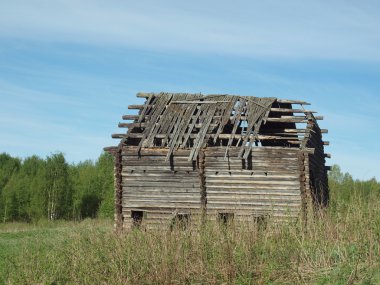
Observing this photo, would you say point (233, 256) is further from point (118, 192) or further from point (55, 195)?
point (55, 195)

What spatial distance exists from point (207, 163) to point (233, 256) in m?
10.9

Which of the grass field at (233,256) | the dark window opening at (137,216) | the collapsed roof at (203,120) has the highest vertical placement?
the collapsed roof at (203,120)

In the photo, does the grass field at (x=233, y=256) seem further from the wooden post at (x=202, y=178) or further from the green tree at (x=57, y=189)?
the green tree at (x=57, y=189)

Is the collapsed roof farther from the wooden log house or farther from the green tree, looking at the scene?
the green tree

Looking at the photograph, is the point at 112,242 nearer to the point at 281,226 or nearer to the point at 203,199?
the point at 281,226

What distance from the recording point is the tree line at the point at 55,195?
48.6 meters

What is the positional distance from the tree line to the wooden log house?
84.0ft

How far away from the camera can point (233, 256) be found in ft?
27.7

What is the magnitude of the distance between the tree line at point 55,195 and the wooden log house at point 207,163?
2562 cm

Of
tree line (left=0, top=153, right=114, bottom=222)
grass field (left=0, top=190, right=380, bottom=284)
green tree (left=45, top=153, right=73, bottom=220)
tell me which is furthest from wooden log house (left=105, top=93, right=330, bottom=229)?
green tree (left=45, top=153, right=73, bottom=220)

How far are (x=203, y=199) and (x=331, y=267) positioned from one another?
1136 cm

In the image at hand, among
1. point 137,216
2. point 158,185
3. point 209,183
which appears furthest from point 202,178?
point 137,216

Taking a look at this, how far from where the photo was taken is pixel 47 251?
429 inches

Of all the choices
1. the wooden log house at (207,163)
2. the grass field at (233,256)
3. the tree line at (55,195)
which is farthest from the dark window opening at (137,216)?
the tree line at (55,195)
